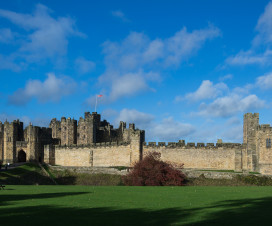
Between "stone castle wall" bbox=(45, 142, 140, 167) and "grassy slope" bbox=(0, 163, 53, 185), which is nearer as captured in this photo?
"grassy slope" bbox=(0, 163, 53, 185)

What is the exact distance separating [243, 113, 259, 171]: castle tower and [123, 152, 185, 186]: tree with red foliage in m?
10.1

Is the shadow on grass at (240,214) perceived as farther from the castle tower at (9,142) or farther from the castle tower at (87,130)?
the castle tower at (9,142)

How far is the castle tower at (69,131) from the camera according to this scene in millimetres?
80625

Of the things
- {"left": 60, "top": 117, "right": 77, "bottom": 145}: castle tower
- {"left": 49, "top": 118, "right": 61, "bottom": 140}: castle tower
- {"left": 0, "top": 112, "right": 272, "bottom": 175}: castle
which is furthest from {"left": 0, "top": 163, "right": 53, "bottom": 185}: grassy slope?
{"left": 49, "top": 118, "right": 61, "bottom": 140}: castle tower

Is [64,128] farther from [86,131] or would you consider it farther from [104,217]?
[104,217]

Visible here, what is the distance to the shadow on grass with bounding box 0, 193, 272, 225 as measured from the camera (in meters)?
14.5

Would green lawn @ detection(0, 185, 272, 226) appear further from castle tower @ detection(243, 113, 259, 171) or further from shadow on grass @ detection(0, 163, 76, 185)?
shadow on grass @ detection(0, 163, 76, 185)

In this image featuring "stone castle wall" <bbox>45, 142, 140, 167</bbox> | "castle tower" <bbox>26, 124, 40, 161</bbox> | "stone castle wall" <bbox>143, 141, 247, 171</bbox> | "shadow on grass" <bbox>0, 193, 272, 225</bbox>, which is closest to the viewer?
"shadow on grass" <bbox>0, 193, 272, 225</bbox>

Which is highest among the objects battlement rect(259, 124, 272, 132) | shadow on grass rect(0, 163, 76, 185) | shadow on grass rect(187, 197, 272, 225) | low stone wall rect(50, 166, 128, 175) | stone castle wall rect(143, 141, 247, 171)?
battlement rect(259, 124, 272, 132)

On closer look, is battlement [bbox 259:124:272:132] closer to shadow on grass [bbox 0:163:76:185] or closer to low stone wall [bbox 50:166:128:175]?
low stone wall [bbox 50:166:128:175]

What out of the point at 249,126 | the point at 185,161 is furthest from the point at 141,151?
the point at 249,126

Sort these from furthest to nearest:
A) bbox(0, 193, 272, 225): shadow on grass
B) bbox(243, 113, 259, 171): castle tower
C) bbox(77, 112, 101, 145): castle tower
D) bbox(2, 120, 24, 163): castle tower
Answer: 1. bbox(77, 112, 101, 145): castle tower
2. bbox(2, 120, 24, 163): castle tower
3. bbox(243, 113, 259, 171): castle tower
4. bbox(0, 193, 272, 225): shadow on grass

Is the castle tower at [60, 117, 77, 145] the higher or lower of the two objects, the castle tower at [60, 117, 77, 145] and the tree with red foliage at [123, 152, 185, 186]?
the higher

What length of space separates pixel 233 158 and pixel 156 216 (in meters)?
44.2
